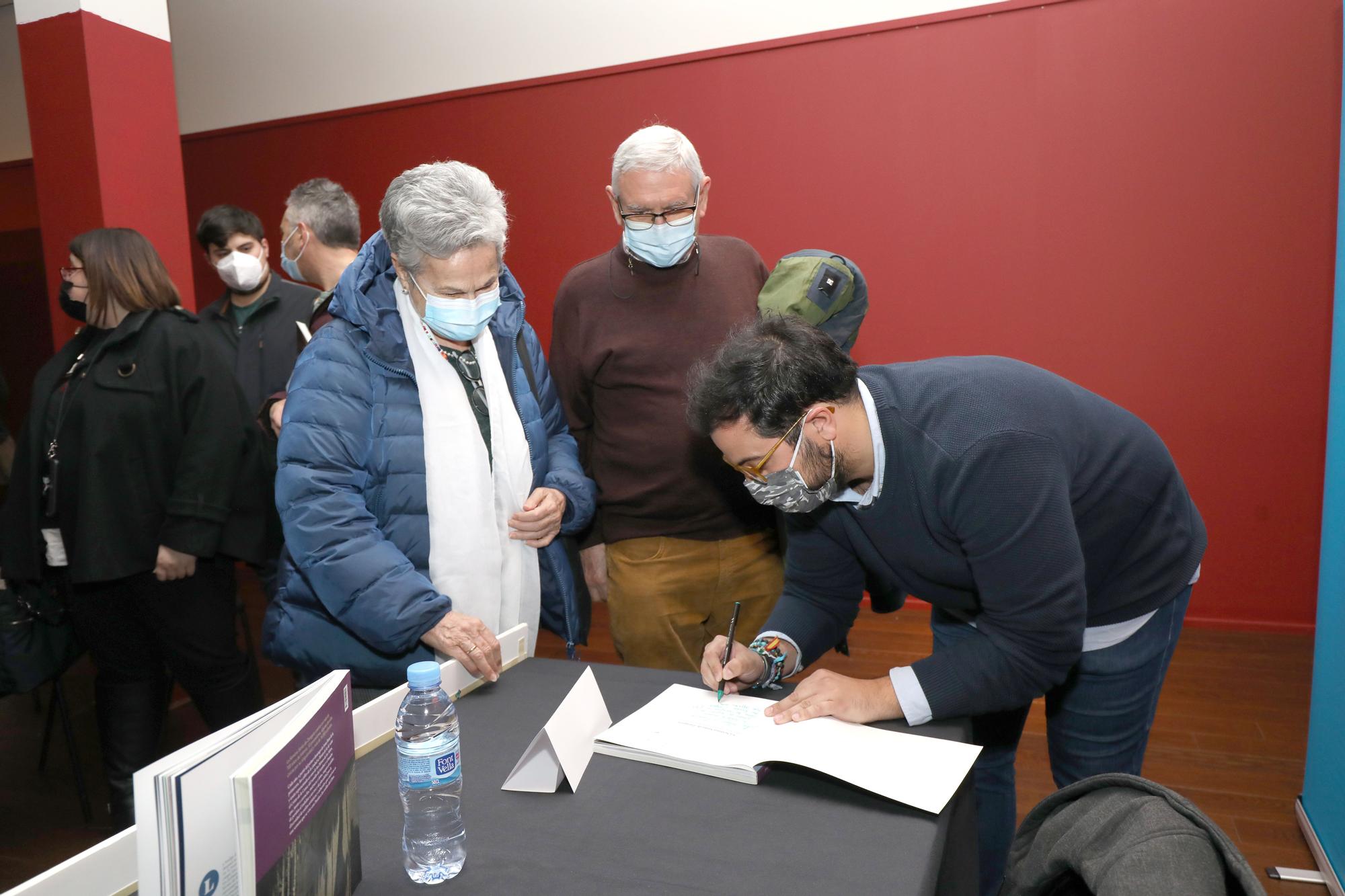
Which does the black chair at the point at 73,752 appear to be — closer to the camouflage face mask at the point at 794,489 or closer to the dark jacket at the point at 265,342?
the dark jacket at the point at 265,342

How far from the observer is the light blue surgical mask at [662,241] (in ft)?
6.46

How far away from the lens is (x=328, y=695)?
87cm

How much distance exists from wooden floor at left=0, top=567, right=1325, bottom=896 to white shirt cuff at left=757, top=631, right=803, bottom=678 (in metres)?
1.26

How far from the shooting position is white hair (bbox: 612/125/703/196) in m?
1.92

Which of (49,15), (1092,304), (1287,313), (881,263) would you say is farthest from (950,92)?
(49,15)

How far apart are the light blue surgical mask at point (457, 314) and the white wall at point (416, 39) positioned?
2.83 meters

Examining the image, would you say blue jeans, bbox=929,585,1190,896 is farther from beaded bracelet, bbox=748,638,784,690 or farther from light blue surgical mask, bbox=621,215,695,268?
light blue surgical mask, bbox=621,215,695,268

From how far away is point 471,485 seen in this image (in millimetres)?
1621

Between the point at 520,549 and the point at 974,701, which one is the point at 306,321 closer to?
the point at 520,549

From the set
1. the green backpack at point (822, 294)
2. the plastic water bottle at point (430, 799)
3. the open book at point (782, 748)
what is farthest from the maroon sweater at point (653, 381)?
the plastic water bottle at point (430, 799)

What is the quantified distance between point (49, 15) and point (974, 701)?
354 centimetres

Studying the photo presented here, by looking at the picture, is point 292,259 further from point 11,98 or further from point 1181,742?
point 11,98

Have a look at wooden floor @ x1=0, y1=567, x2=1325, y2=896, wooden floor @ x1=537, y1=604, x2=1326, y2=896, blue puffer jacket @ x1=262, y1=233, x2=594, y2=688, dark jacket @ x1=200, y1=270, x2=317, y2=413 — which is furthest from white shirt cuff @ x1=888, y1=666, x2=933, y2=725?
dark jacket @ x1=200, y1=270, x2=317, y2=413

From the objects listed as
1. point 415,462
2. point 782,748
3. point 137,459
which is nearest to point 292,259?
point 137,459
